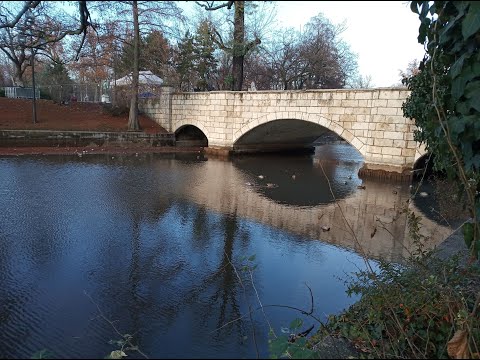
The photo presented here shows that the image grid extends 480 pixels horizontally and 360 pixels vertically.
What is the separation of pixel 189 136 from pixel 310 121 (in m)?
8.95

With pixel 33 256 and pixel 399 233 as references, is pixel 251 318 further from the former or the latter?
pixel 399 233

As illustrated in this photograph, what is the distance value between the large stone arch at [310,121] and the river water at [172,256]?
2943mm

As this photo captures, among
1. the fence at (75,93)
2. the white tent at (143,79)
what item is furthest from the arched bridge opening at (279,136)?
the fence at (75,93)

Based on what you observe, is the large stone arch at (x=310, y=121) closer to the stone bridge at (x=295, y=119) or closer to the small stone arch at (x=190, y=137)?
the stone bridge at (x=295, y=119)

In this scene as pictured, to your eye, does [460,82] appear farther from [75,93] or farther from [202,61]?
[75,93]

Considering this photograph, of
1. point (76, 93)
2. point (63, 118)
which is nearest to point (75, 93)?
point (76, 93)

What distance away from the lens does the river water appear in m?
3.38

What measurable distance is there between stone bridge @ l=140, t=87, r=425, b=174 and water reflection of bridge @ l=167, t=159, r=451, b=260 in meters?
1.83

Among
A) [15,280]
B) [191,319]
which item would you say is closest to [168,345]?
[191,319]

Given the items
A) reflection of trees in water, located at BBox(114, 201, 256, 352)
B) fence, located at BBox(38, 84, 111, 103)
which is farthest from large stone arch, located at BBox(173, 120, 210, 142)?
reflection of trees in water, located at BBox(114, 201, 256, 352)

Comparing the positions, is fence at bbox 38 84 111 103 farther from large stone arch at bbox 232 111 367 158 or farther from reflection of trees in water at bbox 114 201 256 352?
reflection of trees in water at bbox 114 201 256 352

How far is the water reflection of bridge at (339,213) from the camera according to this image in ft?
21.1

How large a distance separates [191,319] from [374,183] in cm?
1007

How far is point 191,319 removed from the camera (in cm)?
365
